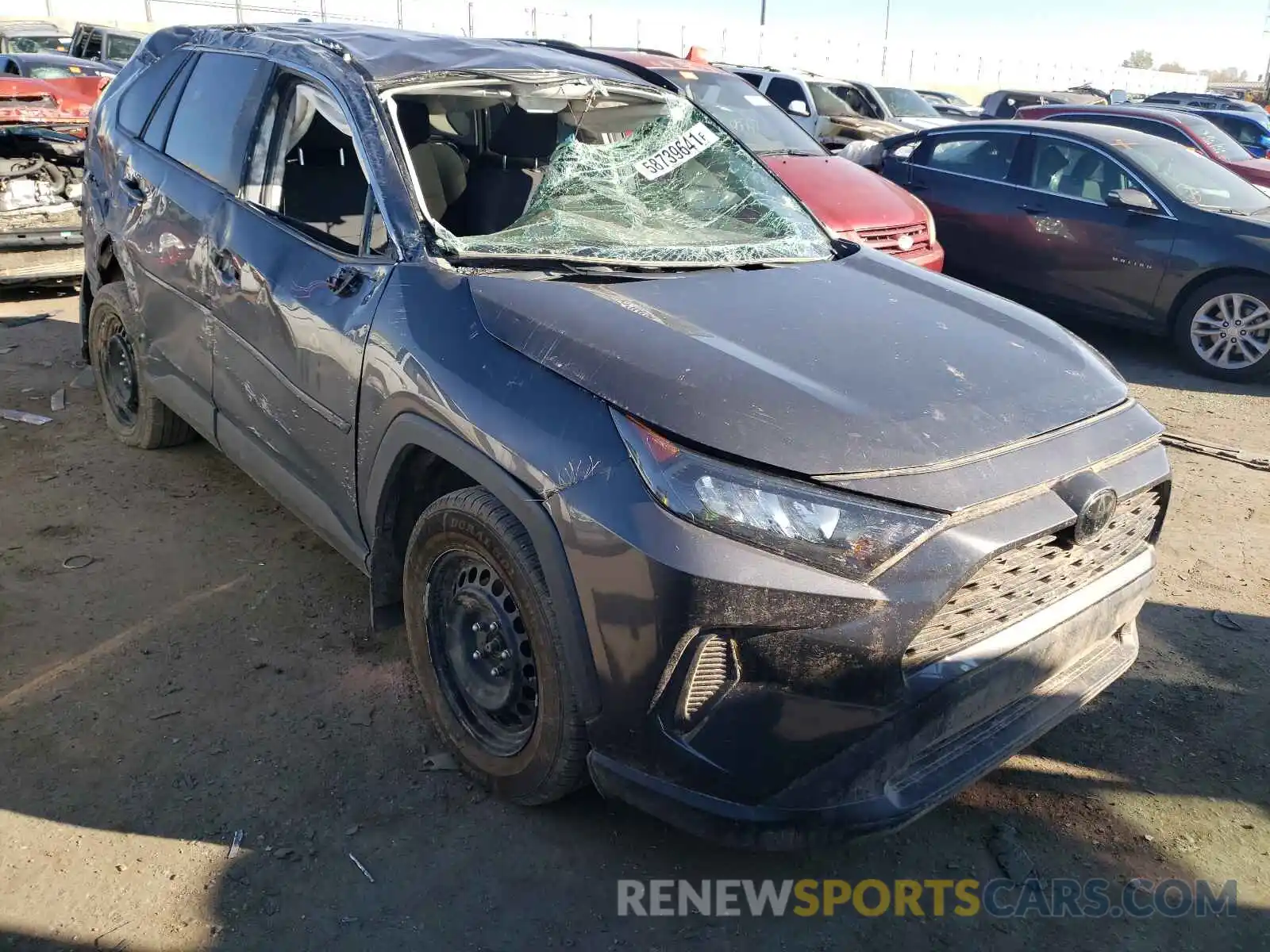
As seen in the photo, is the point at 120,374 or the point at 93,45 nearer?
the point at 120,374

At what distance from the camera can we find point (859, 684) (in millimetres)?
2150

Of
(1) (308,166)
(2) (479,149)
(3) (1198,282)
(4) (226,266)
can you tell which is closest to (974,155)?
(3) (1198,282)

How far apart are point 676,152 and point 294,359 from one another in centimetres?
158

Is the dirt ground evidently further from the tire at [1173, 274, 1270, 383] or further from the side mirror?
the side mirror

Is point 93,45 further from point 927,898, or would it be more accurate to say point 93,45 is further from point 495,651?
point 927,898

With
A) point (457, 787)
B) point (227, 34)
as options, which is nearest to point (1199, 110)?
point (227, 34)

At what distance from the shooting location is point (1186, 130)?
11.1 meters

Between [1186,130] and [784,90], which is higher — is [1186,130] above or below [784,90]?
below

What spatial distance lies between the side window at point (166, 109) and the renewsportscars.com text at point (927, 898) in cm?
349

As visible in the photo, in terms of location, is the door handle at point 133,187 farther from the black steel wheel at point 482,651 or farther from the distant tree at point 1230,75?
the distant tree at point 1230,75

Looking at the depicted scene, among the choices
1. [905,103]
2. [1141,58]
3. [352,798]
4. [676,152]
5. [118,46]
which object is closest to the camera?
[352,798]

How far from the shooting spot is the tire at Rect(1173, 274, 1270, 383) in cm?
702

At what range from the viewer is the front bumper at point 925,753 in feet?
7.27

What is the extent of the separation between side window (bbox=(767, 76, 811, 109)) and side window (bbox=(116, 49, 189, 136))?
389 inches
